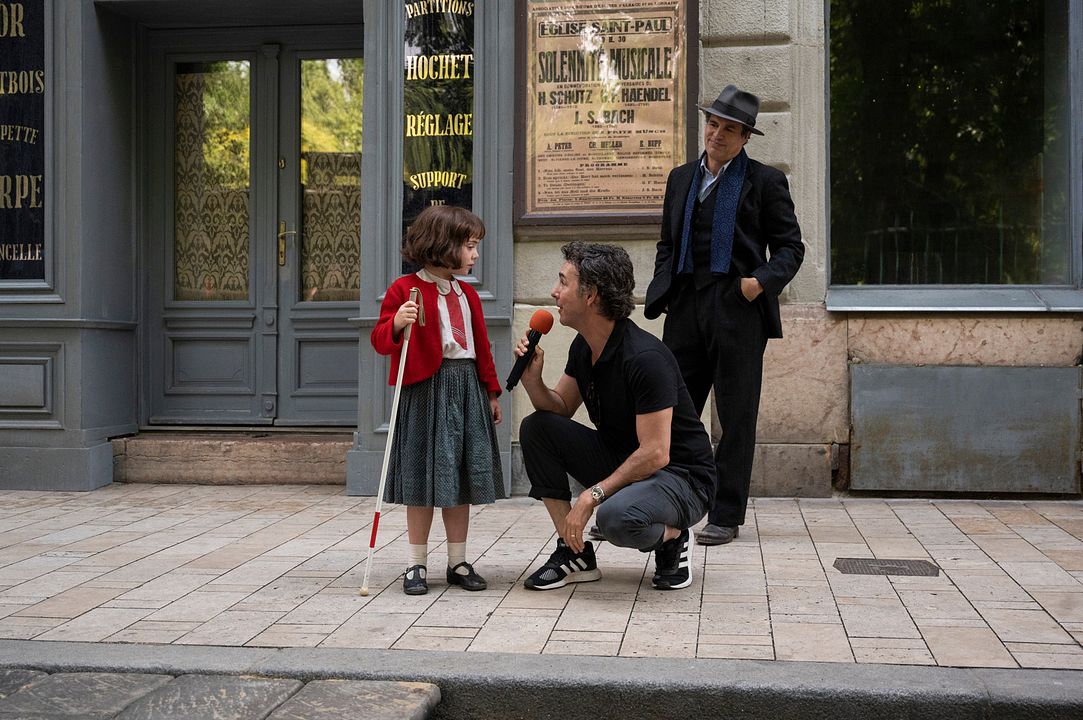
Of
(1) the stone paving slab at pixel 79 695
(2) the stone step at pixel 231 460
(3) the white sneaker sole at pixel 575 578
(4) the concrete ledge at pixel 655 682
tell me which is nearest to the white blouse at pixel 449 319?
(3) the white sneaker sole at pixel 575 578

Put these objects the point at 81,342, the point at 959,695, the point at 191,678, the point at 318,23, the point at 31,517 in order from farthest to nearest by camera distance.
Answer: the point at 318,23 → the point at 81,342 → the point at 31,517 → the point at 191,678 → the point at 959,695

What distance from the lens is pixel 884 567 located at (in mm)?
5141

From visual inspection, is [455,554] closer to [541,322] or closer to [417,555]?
[417,555]

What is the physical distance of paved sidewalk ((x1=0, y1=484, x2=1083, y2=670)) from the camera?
3.96m

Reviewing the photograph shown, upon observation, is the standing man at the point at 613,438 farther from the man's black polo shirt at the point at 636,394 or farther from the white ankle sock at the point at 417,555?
the white ankle sock at the point at 417,555

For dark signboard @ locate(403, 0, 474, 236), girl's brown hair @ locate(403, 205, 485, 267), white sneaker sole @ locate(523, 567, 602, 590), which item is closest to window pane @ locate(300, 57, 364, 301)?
dark signboard @ locate(403, 0, 474, 236)

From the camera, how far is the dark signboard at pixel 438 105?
744cm

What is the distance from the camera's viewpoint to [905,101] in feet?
25.0

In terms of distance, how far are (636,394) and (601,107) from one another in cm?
324

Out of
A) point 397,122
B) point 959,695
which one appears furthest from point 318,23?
point 959,695

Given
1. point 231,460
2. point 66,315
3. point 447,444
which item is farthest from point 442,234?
point 66,315

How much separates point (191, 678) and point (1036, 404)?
5.20 metres

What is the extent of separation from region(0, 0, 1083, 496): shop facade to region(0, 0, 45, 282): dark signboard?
0.05 ft

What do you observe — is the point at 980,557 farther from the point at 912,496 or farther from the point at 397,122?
the point at 397,122
